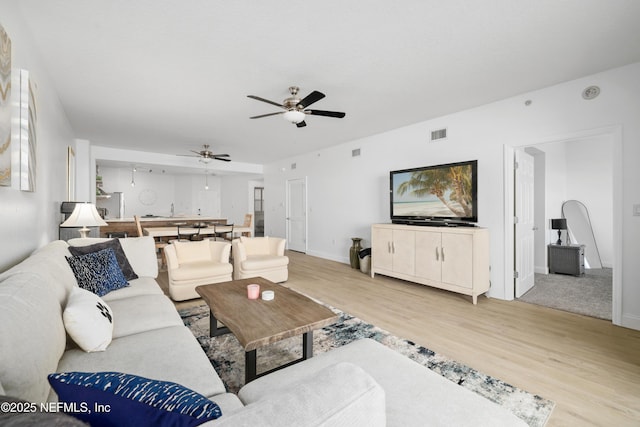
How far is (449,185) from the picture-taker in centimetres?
417

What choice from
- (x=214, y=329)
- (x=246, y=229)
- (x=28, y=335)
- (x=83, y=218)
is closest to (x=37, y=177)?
(x=83, y=218)

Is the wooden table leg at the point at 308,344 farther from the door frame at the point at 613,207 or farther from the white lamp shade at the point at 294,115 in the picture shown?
the door frame at the point at 613,207

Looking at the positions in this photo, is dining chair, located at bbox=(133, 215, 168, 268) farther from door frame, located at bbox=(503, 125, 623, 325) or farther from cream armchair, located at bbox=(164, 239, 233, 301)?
door frame, located at bbox=(503, 125, 623, 325)

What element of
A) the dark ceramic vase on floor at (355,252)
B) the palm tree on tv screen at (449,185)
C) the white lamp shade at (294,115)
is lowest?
the dark ceramic vase on floor at (355,252)

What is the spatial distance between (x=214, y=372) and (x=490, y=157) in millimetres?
4163

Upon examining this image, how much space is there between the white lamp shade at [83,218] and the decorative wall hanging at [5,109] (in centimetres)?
151

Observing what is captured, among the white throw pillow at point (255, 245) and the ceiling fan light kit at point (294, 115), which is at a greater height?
the ceiling fan light kit at point (294, 115)

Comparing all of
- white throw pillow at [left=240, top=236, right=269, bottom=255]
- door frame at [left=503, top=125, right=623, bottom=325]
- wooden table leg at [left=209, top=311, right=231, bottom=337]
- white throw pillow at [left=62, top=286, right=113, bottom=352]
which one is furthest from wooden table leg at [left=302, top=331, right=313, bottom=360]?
door frame at [left=503, top=125, right=623, bottom=325]

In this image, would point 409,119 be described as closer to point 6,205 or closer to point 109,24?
point 109,24

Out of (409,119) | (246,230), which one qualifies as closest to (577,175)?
(409,119)

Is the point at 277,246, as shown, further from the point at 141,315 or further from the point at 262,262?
the point at 141,315

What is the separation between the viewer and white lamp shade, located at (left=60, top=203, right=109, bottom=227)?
120 inches

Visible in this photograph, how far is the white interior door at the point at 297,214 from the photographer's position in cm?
752

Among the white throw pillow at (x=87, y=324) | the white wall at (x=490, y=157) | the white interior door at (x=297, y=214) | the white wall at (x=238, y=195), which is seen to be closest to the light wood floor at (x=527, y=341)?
Result: the white wall at (x=490, y=157)
